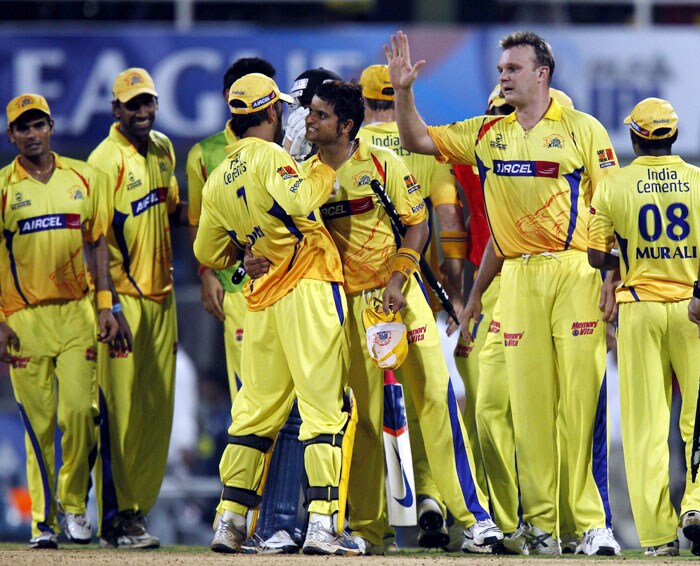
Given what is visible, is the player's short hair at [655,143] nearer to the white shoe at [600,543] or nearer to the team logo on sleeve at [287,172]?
the team logo on sleeve at [287,172]

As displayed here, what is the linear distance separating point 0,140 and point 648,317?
882cm

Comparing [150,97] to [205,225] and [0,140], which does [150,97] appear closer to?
[205,225]

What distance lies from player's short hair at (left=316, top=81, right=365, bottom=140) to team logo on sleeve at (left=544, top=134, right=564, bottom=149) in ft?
3.24

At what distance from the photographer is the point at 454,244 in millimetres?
8805

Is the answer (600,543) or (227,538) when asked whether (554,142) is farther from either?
(227,538)

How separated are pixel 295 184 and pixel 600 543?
96.2 inches

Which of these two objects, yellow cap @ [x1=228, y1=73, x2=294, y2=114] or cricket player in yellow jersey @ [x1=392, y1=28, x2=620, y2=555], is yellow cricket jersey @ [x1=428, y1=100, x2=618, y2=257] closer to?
cricket player in yellow jersey @ [x1=392, y1=28, x2=620, y2=555]

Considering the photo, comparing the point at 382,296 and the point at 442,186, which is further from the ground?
the point at 442,186

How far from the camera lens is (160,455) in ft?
29.9

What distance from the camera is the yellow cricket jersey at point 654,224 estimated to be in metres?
7.41

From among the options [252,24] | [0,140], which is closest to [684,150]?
[252,24]

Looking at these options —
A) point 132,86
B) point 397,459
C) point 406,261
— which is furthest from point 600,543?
point 132,86

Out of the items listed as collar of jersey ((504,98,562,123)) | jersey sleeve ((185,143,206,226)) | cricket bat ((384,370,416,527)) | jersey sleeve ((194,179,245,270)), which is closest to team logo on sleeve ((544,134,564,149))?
collar of jersey ((504,98,562,123))

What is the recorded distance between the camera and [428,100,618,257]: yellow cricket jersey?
25.0 ft
